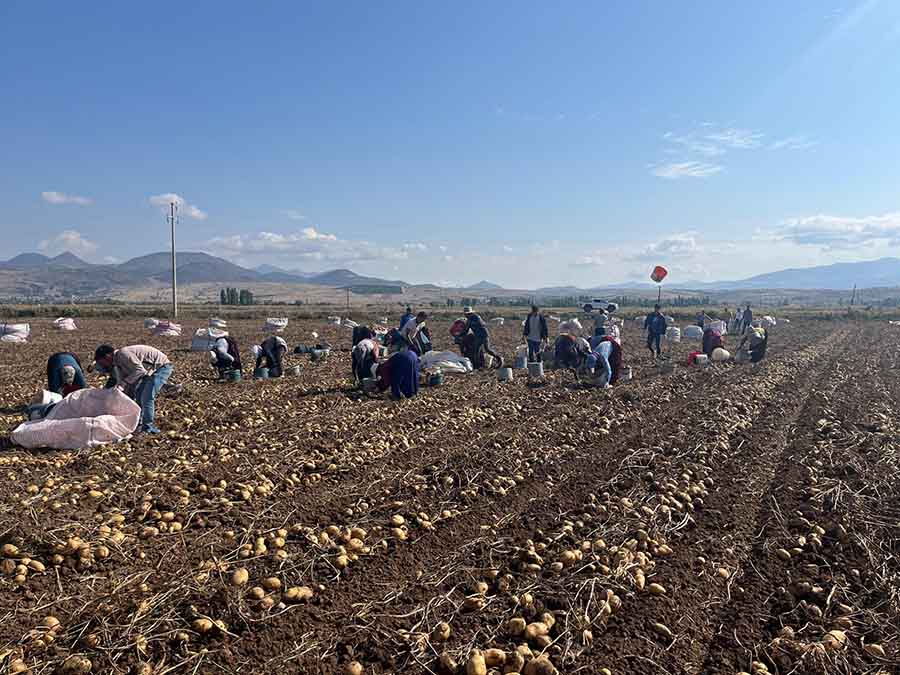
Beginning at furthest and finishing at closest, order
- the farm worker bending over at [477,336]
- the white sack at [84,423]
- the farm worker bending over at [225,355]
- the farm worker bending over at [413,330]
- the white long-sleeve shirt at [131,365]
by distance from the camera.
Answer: the farm worker bending over at [477,336], the farm worker bending over at [413,330], the farm worker bending over at [225,355], the white long-sleeve shirt at [131,365], the white sack at [84,423]

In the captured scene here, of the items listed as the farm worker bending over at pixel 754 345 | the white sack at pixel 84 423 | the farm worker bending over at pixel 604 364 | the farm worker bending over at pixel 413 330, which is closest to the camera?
the white sack at pixel 84 423

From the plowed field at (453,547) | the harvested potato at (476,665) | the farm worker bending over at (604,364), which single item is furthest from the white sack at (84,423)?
the farm worker bending over at (604,364)

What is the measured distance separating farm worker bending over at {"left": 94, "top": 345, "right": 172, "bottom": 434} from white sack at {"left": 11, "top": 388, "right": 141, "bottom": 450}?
284 millimetres

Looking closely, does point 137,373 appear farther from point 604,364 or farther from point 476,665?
point 604,364

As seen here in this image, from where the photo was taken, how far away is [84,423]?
723 centimetres

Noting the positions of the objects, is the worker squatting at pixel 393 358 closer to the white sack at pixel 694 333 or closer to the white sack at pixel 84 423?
the white sack at pixel 84 423

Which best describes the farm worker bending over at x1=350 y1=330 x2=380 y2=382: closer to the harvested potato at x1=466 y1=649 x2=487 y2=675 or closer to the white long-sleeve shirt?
the white long-sleeve shirt

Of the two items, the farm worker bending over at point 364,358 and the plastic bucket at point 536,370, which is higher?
the farm worker bending over at point 364,358

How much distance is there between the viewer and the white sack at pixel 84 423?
23.4 ft

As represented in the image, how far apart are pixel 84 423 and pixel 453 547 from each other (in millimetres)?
5001

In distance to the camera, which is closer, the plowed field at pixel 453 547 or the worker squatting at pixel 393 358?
the plowed field at pixel 453 547

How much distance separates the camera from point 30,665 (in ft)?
10.8

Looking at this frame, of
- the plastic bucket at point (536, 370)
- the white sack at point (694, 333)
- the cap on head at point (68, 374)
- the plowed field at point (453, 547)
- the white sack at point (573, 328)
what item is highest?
the white sack at point (573, 328)

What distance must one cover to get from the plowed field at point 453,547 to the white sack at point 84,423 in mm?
252
